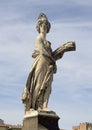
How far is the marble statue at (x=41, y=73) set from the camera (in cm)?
1541

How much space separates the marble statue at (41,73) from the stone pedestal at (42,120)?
0.26 meters

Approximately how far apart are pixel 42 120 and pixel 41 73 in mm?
1476

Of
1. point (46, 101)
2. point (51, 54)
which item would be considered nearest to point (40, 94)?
point (46, 101)

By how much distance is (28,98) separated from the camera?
50.5 feet

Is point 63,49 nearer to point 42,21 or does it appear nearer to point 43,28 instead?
point 43,28

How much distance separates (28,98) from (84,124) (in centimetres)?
8196

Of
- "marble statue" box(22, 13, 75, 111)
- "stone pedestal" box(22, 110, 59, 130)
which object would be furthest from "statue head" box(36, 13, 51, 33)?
"stone pedestal" box(22, 110, 59, 130)

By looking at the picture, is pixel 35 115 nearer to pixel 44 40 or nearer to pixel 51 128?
pixel 51 128

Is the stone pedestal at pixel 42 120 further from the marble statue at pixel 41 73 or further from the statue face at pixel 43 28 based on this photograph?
the statue face at pixel 43 28

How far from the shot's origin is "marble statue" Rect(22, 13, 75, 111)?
15406 mm

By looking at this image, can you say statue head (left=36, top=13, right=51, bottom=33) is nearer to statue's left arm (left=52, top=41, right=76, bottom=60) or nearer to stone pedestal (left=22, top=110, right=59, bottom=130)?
statue's left arm (left=52, top=41, right=76, bottom=60)

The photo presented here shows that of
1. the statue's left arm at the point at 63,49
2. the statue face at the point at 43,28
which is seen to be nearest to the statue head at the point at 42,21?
the statue face at the point at 43,28

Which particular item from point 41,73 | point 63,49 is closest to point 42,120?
Answer: point 41,73

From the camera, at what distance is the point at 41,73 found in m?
15.5
